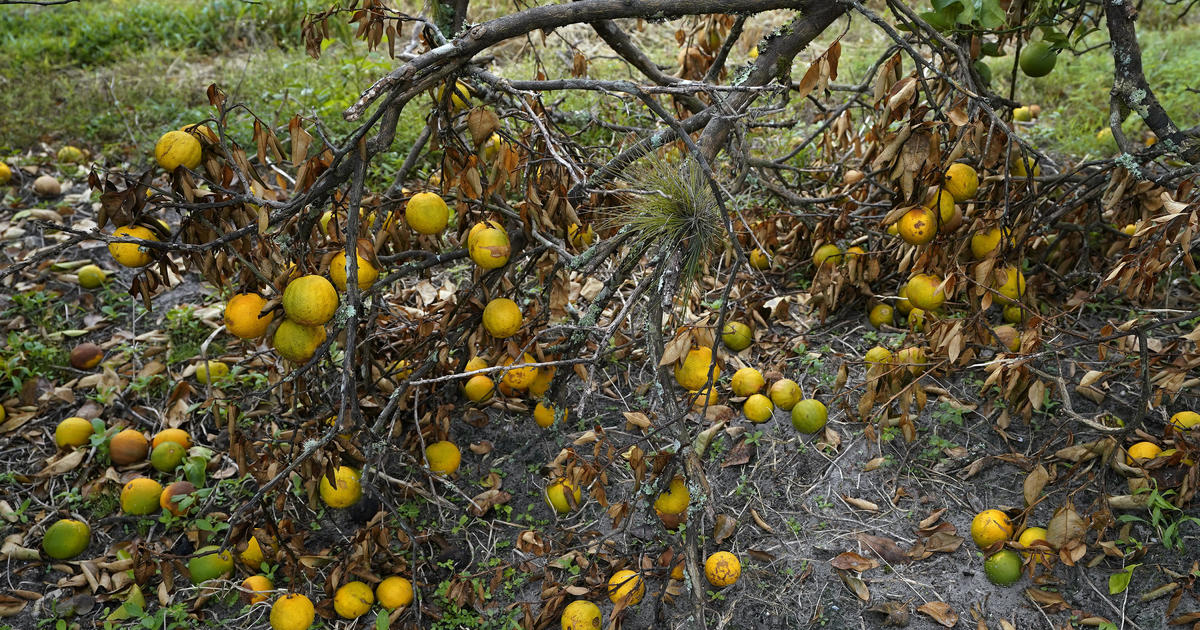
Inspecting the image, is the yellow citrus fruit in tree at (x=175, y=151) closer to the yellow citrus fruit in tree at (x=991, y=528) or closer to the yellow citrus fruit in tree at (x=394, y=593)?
the yellow citrus fruit in tree at (x=394, y=593)

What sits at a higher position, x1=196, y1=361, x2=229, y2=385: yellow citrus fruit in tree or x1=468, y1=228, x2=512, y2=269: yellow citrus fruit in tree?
x1=468, y1=228, x2=512, y2=269: yellow citrus fruit in tree

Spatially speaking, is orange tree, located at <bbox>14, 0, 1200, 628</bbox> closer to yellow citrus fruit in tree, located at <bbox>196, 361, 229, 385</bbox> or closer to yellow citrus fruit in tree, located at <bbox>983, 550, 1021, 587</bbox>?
yellow citrus fruit in tree, located at <bbox>196, 361, 229, 385</bbox>

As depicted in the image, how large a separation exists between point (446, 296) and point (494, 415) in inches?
30.5

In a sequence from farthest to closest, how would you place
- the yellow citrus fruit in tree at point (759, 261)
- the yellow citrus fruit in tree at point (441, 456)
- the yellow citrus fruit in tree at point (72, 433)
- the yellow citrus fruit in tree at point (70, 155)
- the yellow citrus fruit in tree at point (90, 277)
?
the yellow citrus fruit in tree at point (70, 155) < the yellow citrus fruit in tree at point (90, 277) < the yellow citrus fruit in tree at point (759, 261) < the yellow citrus fruit in tree at point (72, 433) < the yellow citrus fruit in tree at point (441, 456)

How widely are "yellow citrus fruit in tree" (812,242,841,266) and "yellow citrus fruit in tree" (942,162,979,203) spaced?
67 centimetres

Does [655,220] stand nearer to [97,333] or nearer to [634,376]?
[634,376]

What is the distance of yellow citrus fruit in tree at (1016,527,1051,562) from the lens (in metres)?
2.13

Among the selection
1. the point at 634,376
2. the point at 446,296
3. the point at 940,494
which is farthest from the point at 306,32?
the point at 940,494

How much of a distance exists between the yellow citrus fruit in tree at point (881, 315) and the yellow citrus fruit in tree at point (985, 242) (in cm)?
44

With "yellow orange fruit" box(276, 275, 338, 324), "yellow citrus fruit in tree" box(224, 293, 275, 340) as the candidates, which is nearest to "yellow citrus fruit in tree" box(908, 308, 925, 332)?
"yellow orange fruit" box(276, 275, 338, 324)

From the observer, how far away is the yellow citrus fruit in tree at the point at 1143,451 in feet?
7.54

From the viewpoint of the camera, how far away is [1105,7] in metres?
2.53

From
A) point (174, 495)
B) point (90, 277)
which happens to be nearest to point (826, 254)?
point (174, 495)

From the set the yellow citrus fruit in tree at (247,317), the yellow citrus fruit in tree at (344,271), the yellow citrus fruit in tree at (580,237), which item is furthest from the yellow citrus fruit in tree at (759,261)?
the yellow citrus fruit in tree at (247,317)
